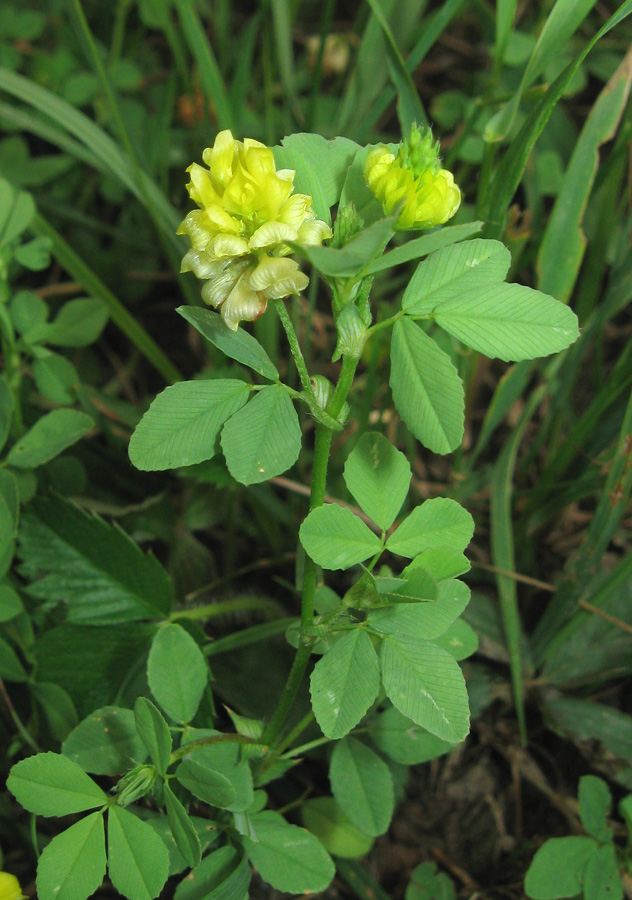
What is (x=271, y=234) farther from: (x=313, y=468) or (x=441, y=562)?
(x=441, y=562)

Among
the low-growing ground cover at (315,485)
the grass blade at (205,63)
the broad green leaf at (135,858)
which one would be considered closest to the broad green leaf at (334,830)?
the low-growing ground cover at (315,485)

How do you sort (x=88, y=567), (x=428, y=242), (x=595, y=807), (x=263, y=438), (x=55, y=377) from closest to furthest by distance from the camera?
(x=428, y=242) < (x=263, y=438) < (x=595, y=807) < (x=88, y=567) < (x=55, y=377)

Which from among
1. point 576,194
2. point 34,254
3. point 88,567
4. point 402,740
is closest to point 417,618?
point 402,740

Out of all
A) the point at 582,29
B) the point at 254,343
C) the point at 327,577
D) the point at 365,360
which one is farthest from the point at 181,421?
the point at 582,29

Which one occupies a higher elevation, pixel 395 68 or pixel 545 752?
pixel 395 68

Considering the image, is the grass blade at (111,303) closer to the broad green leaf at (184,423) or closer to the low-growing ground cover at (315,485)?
the low-growing ground cover at (315,485)

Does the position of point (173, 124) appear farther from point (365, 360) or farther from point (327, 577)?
point (327, 577)

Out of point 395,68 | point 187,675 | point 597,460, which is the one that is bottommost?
point 187,675

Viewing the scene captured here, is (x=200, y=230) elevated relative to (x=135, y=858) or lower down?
elevated
